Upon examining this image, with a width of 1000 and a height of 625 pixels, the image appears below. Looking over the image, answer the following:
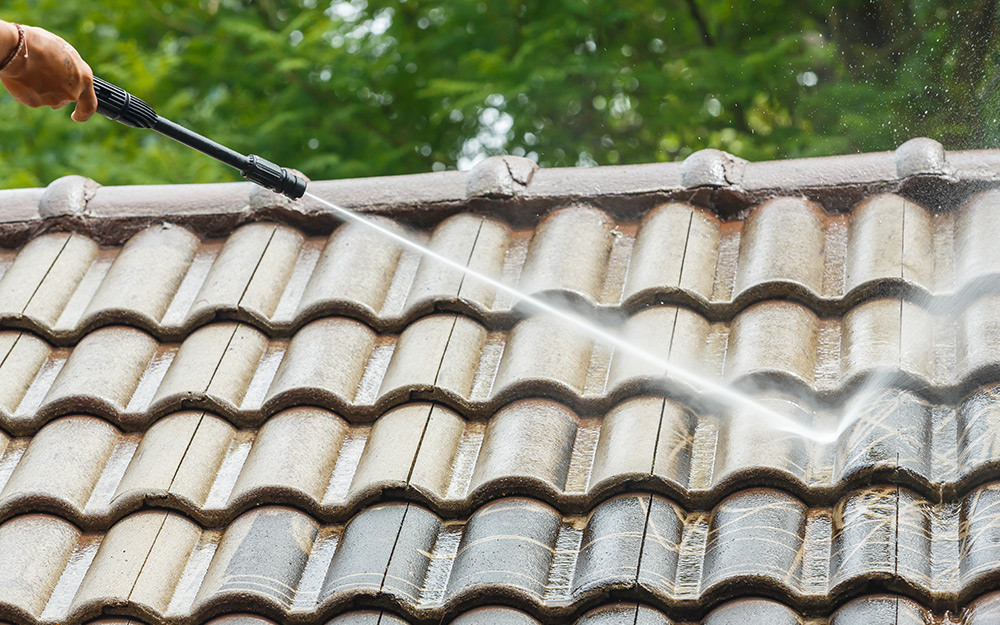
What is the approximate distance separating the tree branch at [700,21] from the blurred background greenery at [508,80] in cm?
2

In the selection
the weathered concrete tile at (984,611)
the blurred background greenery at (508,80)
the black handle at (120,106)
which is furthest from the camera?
the blurred background greenery at (508,80)

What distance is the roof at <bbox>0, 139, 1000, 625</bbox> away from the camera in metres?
1.95

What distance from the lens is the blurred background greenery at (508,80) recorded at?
863 centimetres

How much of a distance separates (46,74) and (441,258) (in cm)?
106

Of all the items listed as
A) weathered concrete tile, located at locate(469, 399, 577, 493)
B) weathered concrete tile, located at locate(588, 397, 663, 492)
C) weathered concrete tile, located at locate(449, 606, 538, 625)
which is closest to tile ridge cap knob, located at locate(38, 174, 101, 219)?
weathered concrete tile, located at locate(469, 399, 577, 493)

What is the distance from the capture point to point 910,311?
2439 mm

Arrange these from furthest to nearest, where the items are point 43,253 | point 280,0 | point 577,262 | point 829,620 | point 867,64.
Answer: point 280,0
point 867,64
point 43,253
point 577,262
point 829,620

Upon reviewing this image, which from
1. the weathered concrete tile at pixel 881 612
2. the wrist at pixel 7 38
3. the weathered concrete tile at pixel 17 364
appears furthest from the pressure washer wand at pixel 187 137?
the weathered concrete tile at pixel 881 612

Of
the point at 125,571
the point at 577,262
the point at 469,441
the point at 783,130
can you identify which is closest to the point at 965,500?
the point at 469,441

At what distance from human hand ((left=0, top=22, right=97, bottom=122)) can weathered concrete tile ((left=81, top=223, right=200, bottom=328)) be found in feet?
1.93

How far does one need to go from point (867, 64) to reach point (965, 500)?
7514 millimetres

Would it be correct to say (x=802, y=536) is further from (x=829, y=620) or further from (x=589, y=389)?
(x=589, y=389)

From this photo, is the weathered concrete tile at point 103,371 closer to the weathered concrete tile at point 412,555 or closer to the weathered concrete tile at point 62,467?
the weathered concrete tile at point 62,467

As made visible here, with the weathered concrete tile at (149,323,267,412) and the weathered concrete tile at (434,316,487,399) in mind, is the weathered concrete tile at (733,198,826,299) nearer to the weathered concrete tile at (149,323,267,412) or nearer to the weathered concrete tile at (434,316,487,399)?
the weathered concrete tile at (434,316,487,399)
